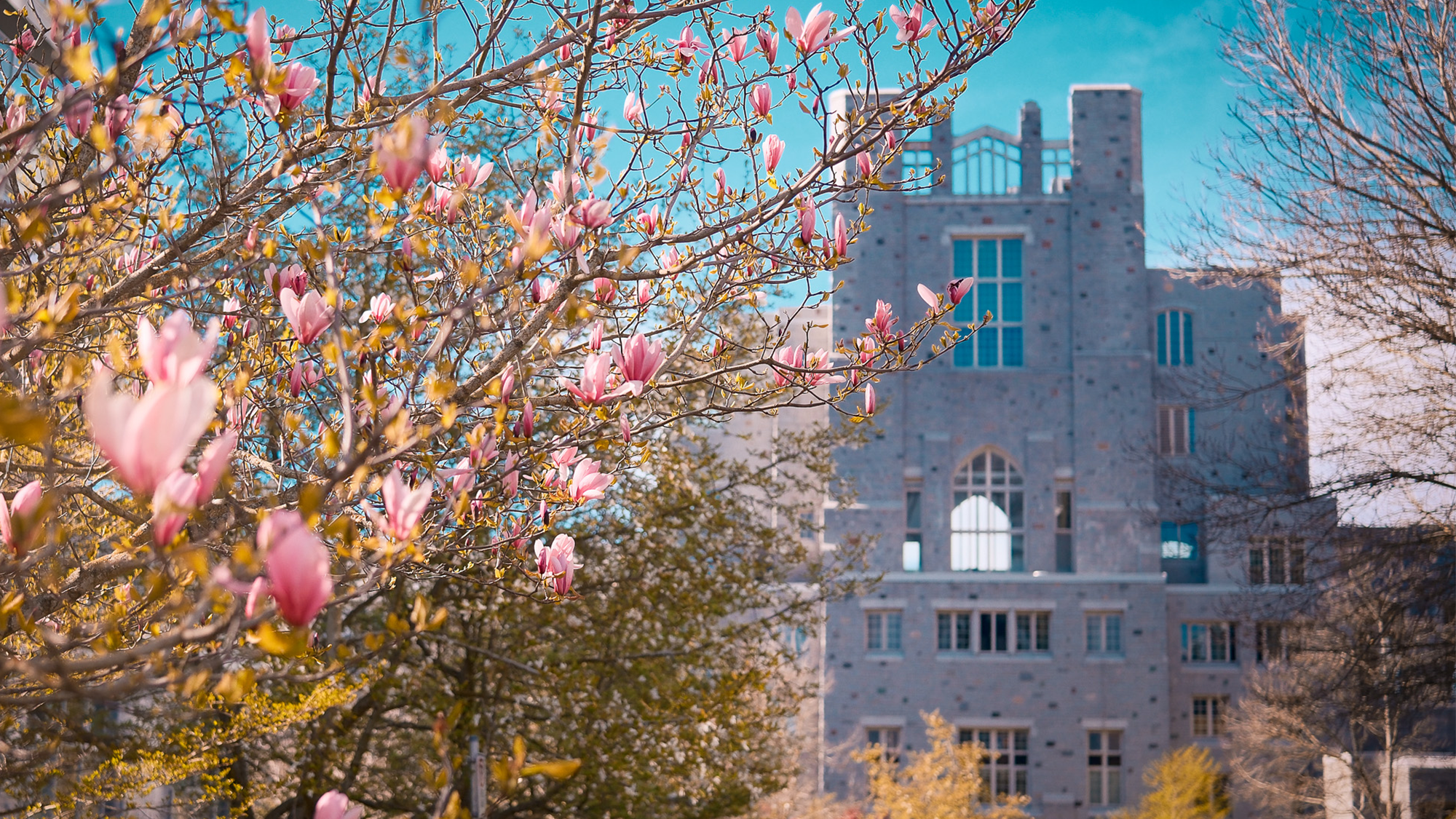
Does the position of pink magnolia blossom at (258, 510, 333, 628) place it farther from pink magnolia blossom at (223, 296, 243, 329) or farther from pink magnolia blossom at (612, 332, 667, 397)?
pink magnolia blossom at (223, 296, 243, 329)

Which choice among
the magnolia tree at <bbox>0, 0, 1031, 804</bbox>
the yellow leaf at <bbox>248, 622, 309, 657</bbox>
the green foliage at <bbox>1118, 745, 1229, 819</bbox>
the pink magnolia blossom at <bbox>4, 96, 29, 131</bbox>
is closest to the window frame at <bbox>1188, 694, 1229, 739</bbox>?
the green foliage at <bbox>1118, 745, 1229, 819</bbox>

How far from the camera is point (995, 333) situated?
82.9 ft

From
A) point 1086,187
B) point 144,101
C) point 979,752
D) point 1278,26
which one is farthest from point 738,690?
point 1086,187

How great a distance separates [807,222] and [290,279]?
132cm

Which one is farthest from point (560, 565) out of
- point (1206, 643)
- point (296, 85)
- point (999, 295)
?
point (1206, 643)

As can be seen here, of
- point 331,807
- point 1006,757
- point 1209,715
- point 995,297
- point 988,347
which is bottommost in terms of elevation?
point 1006,757

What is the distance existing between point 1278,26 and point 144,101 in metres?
8.39

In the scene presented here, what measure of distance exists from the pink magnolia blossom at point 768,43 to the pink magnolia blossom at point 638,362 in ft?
3.69

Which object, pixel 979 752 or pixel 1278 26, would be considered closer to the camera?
pixel 1278 26

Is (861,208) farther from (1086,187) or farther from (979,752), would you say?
(1086,187)

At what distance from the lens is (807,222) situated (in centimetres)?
277

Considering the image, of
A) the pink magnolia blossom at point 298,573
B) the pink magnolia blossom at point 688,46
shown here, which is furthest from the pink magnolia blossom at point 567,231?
the pink magnolia blossom at point 298,573

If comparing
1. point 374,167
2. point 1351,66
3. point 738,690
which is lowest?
point 738,690

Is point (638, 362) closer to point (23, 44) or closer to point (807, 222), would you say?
point (807, 222)
